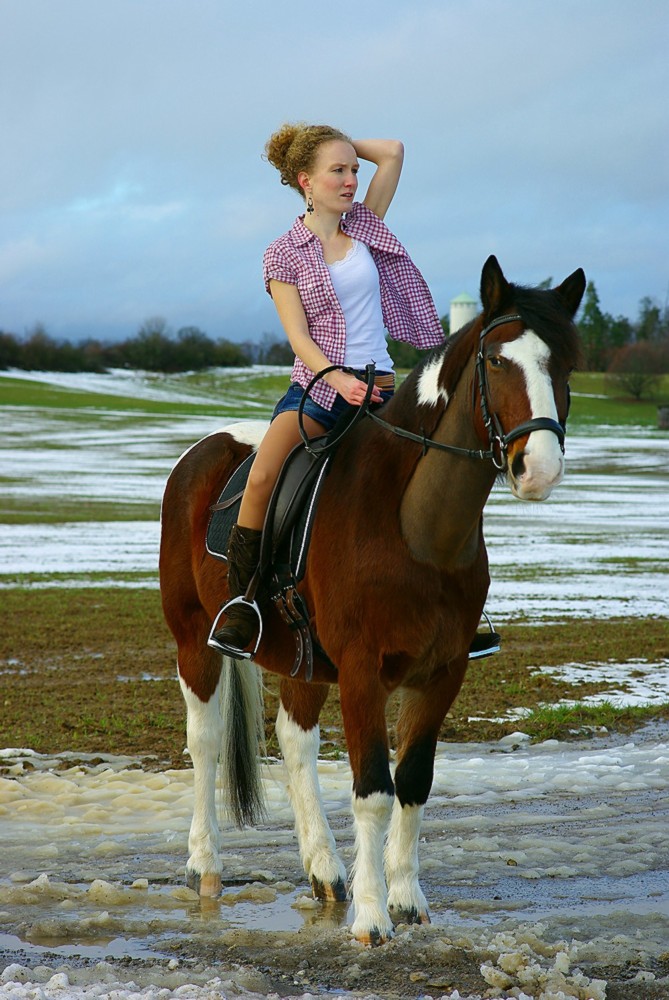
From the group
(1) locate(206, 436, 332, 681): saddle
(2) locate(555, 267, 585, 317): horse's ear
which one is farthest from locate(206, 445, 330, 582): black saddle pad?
(2) locate(555, 267, 585, 317): horse's ear

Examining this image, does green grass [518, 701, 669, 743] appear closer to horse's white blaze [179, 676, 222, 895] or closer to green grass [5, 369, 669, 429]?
horse's white blaze [179, 676, 222, 895]

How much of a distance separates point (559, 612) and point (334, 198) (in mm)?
9851

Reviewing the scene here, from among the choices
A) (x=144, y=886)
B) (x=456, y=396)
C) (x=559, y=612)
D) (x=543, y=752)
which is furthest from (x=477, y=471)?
(x=559, y=612)

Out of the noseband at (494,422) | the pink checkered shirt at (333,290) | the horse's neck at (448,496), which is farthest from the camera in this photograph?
the pink checkered shirt at (333,290)

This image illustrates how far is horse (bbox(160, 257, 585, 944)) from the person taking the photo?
436cm

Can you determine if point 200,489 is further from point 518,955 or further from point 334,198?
point 518,955

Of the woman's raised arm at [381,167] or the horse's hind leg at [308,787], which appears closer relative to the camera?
the horse's hind leg at [308,787]

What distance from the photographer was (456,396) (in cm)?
479

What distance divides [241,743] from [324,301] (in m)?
2.61

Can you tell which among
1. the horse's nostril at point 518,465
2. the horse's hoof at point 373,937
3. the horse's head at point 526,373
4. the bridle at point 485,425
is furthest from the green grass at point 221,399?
the horse's nostril at point 518,465

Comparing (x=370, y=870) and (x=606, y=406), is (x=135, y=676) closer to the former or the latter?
(x=370, y=870)

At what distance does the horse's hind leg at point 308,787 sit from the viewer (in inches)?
223

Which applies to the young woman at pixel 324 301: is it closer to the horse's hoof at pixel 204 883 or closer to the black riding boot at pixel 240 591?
the black riding boot at pixel 240 591

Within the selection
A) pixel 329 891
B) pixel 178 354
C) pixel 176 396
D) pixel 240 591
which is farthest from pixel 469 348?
pixel 178 354
